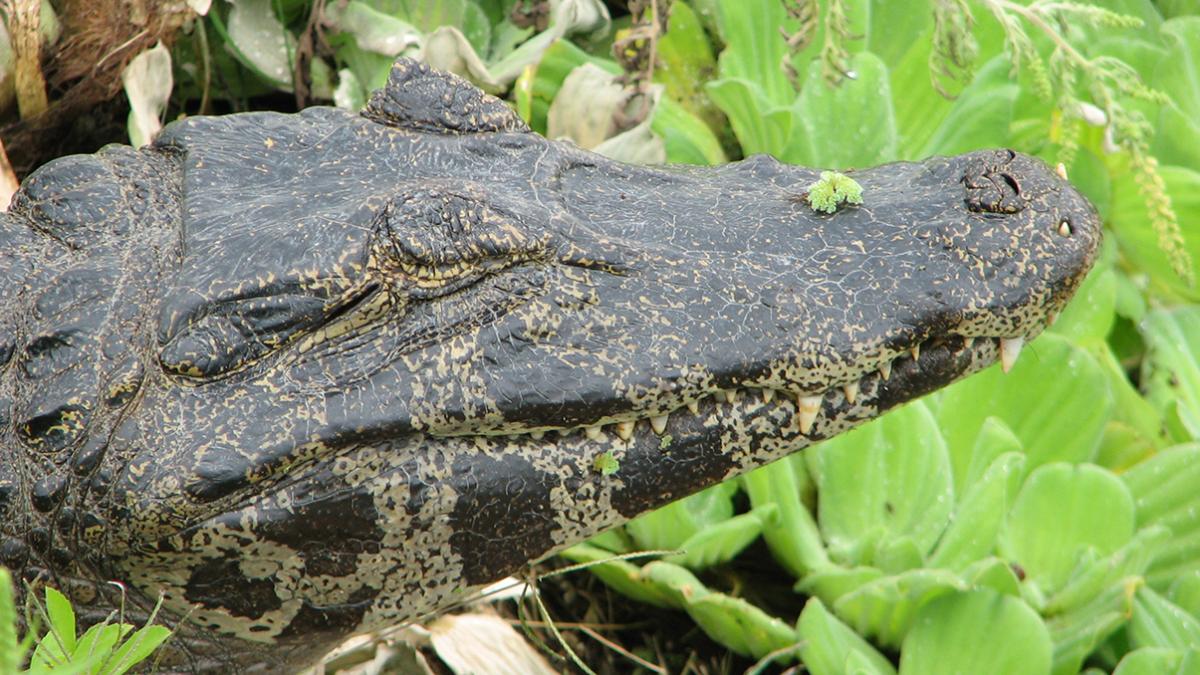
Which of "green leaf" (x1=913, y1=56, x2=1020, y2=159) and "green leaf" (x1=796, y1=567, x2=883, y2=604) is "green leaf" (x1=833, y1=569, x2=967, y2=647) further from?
"green leaf" (x1=913, y1=56, x2=1020, y2=159)

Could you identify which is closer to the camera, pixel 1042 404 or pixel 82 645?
pixel 82 645

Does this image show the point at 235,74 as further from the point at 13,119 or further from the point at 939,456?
the point at 939,456

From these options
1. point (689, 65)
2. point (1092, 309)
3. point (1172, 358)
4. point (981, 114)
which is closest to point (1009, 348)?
point (1092, 309)

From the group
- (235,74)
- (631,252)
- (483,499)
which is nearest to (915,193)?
(631,252)

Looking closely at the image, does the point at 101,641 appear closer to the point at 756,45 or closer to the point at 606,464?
the point at 606,464

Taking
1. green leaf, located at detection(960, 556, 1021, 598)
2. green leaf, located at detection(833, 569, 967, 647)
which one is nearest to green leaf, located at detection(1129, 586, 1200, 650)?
green leaf, located at detection(960, 556, 1021, 598)

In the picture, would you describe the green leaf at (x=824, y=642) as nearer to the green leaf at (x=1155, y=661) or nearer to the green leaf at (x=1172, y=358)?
the green leaf at (x=1155, y=661)

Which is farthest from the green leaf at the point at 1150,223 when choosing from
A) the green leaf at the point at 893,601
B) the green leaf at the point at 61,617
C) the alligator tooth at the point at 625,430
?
the green leaf at the point at 61,617
